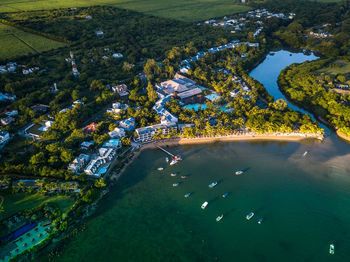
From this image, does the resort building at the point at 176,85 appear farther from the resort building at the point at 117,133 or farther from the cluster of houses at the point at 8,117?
the cluster of houses at the point at 8,117

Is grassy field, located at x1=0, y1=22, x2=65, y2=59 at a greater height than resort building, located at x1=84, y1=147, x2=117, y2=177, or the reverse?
grassy field, located at x1=0, y1=22, x2=65, y2=59

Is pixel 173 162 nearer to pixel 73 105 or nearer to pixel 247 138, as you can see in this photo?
pixel 247 138

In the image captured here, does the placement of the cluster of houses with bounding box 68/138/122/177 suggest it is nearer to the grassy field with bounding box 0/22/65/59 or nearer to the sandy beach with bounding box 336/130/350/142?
the sandy beach with bounding box 336/130/350/142

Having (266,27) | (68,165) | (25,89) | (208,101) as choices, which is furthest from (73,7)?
(68,165)

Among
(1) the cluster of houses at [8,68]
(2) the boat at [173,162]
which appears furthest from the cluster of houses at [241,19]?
(1) the cluster of houses at [8,68]

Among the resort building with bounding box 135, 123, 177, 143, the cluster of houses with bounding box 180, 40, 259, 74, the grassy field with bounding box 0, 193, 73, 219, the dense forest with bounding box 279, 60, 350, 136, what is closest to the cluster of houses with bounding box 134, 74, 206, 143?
the resort building with bounding box 135, 123, 177, 143
